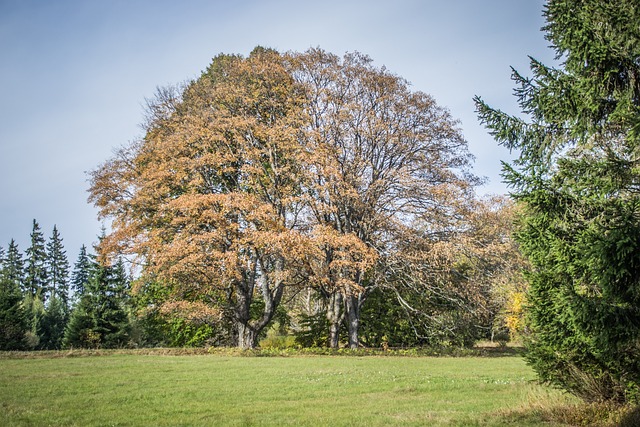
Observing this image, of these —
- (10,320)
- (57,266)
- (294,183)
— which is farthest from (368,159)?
(57,266)

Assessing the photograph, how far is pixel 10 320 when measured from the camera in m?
28.1

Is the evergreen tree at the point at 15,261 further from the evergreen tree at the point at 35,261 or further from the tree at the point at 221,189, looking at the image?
the tree at the point at 221,189

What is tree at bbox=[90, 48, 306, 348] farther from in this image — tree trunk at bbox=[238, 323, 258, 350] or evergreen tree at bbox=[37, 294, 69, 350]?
evergreen tree at bbox=[37, 294, 69, 350]

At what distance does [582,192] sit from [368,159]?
15.9 m

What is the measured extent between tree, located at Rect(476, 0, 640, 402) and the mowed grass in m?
1.25

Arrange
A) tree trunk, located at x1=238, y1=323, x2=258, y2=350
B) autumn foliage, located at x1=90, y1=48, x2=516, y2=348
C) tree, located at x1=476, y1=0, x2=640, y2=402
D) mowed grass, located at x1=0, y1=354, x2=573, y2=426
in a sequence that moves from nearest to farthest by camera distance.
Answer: tree, located at x1=476, y1=0, x2=640, y2=402
mowed grass, located at x1=0, y1=354, x2=573, y2=426
autumn foliage, located at x1=90, y1=48, x2=516, y2=348
tree trunk, located at x1=238, y1=323, x2=258, y2=350

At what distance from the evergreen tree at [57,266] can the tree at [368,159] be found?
2695 inches

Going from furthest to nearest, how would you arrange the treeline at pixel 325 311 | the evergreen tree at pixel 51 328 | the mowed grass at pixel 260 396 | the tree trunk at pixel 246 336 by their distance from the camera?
the evergreen tree at pixel 51 328
the tree trunk at pixel 246 336
the treeline at pixel 325 311
the mowed grass at pixel 260 396

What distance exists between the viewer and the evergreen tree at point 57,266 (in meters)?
77.8

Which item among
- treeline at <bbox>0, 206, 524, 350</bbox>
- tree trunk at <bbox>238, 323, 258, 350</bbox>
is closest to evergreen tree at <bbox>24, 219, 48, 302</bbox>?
treeline at <bbox>0, 206, 524, 350</bbox>

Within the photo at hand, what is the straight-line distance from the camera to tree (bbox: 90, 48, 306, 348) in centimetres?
2070

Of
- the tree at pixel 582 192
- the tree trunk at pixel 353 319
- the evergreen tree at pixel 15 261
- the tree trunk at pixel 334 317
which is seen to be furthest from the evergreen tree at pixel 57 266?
the tree at pixel 582 192

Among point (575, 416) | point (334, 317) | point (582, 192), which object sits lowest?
point (575, 416)

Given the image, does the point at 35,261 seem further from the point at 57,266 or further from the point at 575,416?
the point at 575,416
